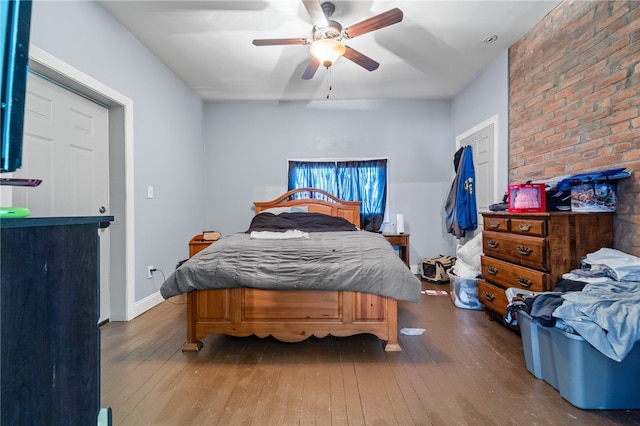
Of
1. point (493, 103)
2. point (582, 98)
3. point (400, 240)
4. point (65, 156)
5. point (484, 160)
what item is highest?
point (493, 103)

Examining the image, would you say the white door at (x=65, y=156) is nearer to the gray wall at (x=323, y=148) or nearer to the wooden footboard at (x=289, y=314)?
the wooden footboard at (x=289, y=314)

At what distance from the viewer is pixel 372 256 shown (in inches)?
82.4

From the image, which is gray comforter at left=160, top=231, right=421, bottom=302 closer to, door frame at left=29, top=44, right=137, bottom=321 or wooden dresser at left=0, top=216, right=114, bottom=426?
door frame at left=29, top=44, right=137, bottom=321

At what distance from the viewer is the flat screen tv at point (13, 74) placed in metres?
0.55

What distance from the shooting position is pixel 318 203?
13.0 ft

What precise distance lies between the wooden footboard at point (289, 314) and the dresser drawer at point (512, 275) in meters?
1.03

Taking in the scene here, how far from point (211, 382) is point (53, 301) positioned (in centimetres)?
126

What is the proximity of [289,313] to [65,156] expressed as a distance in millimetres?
2058

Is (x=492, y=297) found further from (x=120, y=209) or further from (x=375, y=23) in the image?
(x=120, y=209)

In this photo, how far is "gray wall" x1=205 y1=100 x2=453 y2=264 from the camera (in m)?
4.25

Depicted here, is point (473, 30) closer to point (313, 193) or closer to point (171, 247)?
point (313, 193)

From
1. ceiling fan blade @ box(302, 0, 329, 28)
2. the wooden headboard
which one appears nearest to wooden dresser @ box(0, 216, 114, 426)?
ceiling fan blade @ box(302, 0, 329, 28)

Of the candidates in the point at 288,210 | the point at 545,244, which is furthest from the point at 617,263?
the point at 288,210

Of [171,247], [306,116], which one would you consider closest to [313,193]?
[306,116]
